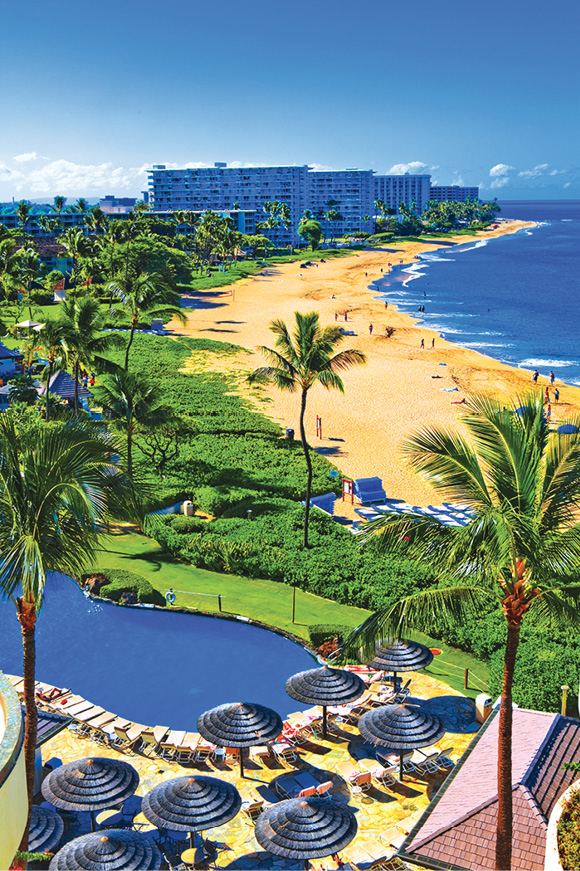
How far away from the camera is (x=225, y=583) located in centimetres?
2641

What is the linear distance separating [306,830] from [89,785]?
4.02 meters

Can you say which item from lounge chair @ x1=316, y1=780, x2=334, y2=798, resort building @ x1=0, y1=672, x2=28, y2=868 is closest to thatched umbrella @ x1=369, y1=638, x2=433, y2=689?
lounge chair @ x1=316, y1=780, x2=334, y2=798

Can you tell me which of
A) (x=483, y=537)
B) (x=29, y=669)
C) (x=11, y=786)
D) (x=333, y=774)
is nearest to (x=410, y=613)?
(x=483, y=537)

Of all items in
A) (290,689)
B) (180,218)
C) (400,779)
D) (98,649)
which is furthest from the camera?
(180,218)

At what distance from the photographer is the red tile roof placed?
41.4 ft

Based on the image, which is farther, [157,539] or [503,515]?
[157,539]

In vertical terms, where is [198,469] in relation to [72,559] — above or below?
below

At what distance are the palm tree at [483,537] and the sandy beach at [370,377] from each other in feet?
35.9

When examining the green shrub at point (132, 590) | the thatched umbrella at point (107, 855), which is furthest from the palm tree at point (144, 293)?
the thatched umbrella at point (107, 855)

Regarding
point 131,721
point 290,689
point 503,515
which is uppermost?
point 503,515

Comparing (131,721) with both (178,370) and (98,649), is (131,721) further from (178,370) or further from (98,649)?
(178,370)

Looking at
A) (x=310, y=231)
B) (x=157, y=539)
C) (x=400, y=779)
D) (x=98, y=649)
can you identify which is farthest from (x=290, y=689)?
(x=310, y=231)

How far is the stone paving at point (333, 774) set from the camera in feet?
47.6

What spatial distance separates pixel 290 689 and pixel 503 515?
9059mm
